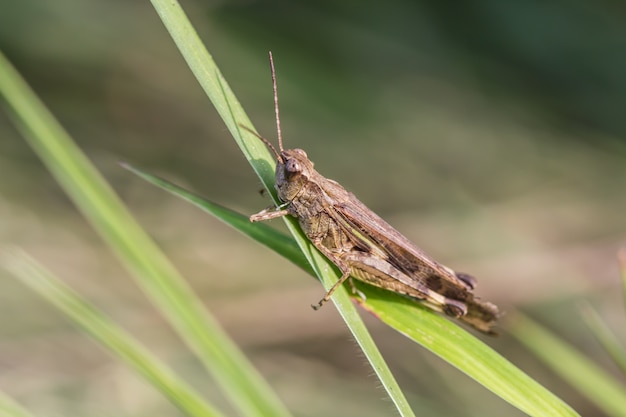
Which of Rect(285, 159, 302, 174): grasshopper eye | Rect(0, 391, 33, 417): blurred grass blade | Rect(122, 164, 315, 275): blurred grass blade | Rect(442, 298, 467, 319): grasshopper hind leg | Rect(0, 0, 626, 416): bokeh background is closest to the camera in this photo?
Rect(0, 391, 33, 417): blurred grass blade

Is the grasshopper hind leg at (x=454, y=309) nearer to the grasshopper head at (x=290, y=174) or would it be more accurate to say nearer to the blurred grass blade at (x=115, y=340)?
the grasshopper head at (x=290, y=174)

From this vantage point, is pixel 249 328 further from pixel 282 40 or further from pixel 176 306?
pixel 282 40

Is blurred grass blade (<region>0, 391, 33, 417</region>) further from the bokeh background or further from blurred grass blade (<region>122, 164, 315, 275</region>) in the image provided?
the bokeh background

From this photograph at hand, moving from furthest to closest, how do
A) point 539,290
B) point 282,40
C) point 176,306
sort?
point 282,40 < point 539,290 < point 176,306

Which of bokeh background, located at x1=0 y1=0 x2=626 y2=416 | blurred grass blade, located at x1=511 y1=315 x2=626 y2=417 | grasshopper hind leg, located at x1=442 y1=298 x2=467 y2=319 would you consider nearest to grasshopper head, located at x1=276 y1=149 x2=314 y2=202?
grasshopper hind leg, located at x1=442 y1=298 x2=467 y2=319

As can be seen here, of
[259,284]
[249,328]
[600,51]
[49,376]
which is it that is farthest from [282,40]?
[49,376]

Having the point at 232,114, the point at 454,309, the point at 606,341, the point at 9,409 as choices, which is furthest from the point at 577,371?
the point at 9,409

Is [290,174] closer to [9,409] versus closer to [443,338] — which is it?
[443,338]
